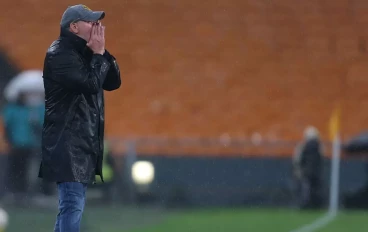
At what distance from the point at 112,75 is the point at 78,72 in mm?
333

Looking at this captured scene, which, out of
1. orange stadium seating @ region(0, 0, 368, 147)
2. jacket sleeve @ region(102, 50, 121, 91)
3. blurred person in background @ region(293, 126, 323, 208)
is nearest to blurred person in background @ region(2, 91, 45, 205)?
orange stadium seating @ region(0, 0, 368, 147)

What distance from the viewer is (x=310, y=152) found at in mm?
17094

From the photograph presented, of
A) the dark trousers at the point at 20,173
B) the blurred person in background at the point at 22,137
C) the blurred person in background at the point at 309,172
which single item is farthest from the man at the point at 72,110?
the blurred person in background at the point at 309,172

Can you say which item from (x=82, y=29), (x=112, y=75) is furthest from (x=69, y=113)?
(x=82, y=29)

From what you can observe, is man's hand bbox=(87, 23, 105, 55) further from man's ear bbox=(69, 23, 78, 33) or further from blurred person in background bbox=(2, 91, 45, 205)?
blurred person in background bbox=(2, 91, 45, 205)

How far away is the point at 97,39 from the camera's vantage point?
655cm

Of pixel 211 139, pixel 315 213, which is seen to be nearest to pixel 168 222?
pixel 315 213

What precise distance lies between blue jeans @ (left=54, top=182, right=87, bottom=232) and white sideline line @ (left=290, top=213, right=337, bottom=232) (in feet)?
20.4

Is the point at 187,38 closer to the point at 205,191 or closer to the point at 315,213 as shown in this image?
the point at 205,191

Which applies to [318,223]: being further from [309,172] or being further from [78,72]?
[78,72]

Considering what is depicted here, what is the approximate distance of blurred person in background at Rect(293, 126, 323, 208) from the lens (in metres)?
17.0

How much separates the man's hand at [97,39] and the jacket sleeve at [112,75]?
0.29 ft

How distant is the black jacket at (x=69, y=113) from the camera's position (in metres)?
6.55

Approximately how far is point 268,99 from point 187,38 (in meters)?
1.81
